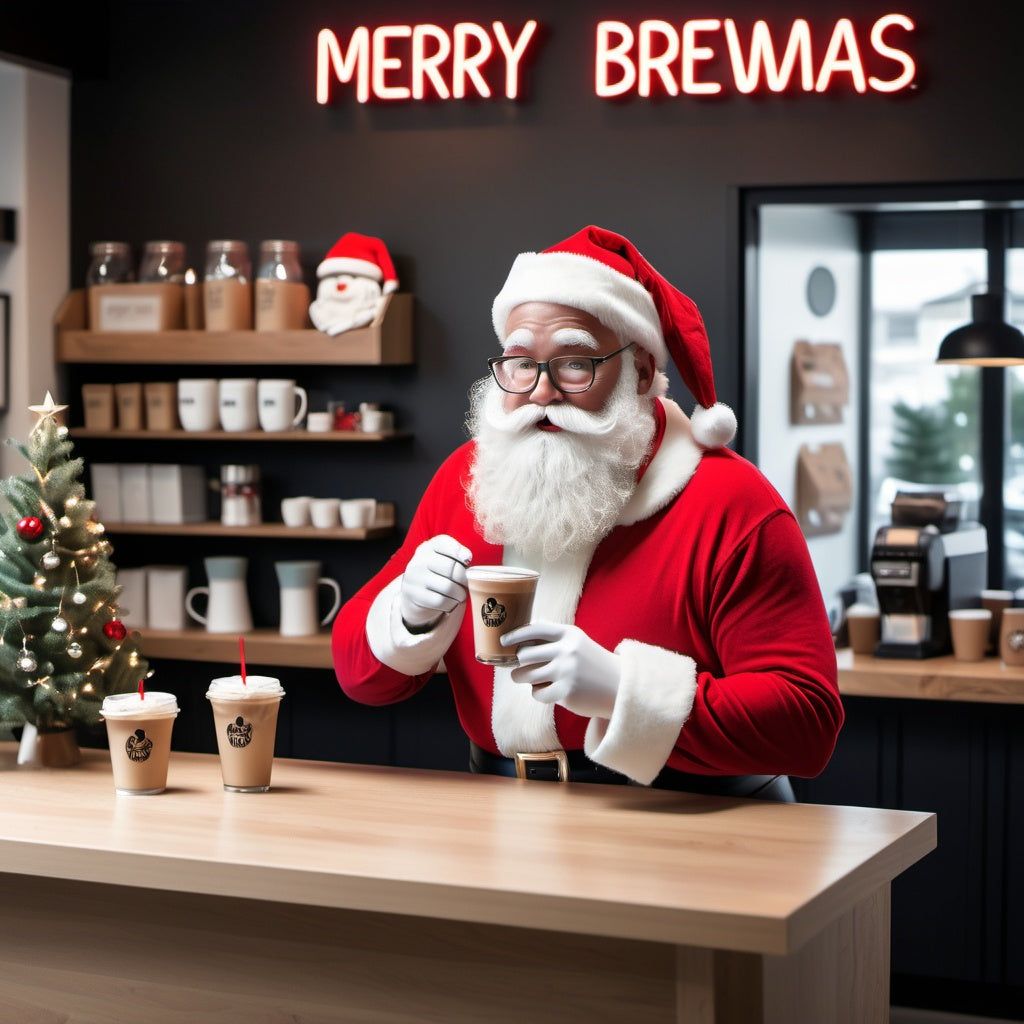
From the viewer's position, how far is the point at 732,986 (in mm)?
1753

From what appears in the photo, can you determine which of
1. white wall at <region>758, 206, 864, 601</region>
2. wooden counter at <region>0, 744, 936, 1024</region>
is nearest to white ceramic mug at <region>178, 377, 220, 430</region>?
white wall at <region>758, 206, 864, 601</region>

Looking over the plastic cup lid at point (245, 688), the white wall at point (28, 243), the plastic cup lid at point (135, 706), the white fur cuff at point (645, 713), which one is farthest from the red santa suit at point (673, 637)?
the white wall at point (28, 243)

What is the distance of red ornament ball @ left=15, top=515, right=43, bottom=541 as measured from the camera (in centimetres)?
250

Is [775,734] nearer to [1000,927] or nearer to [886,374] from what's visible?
[1000,927]

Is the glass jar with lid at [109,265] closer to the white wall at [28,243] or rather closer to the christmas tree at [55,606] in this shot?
the white wall at [28,243]

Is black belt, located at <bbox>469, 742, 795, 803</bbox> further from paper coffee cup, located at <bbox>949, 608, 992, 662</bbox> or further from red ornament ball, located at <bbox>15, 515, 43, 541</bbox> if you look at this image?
paper coffee cup, located at <bbox>949, 608, 992, 662</bbox>

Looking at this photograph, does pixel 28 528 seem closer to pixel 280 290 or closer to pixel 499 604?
pixel 499 604

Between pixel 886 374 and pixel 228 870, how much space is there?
4.18m

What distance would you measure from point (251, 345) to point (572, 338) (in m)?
2.19

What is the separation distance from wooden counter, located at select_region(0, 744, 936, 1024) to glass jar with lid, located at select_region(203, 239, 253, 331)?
2407 mm

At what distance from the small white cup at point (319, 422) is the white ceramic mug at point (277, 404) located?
0.11 ft

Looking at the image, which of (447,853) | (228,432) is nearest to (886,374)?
(228,432)

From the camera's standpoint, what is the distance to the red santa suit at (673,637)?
2135 millimetres

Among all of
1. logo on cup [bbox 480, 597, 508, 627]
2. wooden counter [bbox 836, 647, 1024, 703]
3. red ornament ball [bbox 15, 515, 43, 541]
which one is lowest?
wooden counter [bbox 836, 647, 1024, 703]
